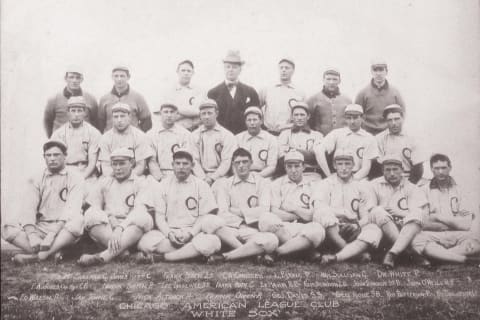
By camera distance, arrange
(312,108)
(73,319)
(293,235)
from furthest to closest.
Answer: (312,108) → (293,235) → (73,319)

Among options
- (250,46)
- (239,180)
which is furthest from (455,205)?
(250,46)

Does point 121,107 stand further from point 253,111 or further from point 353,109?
point 353,109

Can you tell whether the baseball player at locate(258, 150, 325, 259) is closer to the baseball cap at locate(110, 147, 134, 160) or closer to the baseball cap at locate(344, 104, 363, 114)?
the baseball cap at locate(344, 104, 363, 114)

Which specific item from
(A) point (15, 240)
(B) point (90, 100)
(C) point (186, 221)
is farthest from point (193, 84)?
(A) point (15, 240)

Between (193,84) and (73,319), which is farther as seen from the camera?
(193,84)

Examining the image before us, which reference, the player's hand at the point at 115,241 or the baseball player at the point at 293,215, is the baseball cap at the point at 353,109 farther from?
the player's hand at the point at 115,241

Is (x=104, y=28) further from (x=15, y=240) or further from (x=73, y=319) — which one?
(x=73, y=319)
